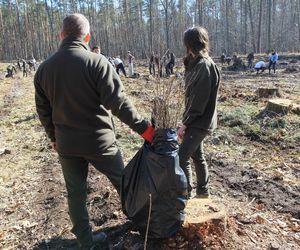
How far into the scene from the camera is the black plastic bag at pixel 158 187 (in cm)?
286

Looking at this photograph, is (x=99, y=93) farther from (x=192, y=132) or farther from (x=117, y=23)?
(x=117, y=23)

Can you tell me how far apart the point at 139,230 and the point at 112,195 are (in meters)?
1.54

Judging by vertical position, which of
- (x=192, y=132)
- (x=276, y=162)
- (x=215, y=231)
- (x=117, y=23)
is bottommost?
(x=276, y=162)

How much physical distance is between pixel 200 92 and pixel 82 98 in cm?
110

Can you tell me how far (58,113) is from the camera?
10.1ft

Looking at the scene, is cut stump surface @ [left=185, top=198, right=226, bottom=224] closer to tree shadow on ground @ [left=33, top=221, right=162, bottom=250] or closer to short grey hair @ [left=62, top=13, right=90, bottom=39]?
tree shadow on ground @ [left=33, top=221, right=162, bottom=250]

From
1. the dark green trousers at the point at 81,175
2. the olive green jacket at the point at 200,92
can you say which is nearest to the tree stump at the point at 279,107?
the olive green jacket at the point at 200,92

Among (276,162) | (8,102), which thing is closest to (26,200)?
(276,162)

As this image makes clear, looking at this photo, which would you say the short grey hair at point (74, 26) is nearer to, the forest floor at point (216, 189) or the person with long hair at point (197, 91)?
the forest floor at point (216, 189)

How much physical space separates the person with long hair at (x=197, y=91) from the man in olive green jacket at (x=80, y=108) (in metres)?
0.71

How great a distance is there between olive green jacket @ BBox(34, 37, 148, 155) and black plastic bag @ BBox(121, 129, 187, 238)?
0.72 ft

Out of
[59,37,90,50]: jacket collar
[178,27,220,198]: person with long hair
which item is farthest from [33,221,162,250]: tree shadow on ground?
[59,37,90,50]: jacket collar

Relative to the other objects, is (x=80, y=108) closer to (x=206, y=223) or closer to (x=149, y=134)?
(x=149, y=134)

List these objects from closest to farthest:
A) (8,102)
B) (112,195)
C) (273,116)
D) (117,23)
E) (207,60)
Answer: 1. (207,60)
2. (112,195)
3. (273,116)
4. (8,102)
5. (117,23)
